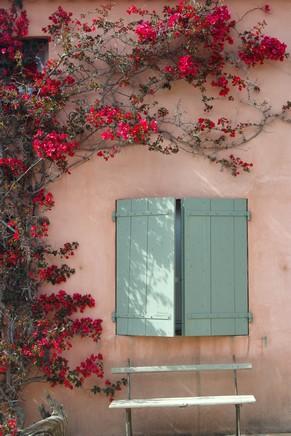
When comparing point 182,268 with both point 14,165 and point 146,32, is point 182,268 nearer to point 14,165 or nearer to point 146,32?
point 14,165

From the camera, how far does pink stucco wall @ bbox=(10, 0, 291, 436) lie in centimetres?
654

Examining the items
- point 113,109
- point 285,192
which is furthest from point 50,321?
point 285,192

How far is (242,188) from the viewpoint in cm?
677

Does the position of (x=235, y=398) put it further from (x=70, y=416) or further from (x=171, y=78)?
(x=171, y=78)

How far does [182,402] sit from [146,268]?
124 centimetres

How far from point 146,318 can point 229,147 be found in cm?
181

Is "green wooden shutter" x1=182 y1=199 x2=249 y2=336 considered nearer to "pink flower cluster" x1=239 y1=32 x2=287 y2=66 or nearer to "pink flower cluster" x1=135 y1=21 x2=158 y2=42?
"pink flower cluster" x1=239 y1=32 x2=287 y2=66

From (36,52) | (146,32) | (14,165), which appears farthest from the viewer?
(36,52)

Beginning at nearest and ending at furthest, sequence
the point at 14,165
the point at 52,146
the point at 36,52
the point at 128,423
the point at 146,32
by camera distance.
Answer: the point at 128,423 < the point at 52,146 < the point at 14,165 < the point at 146,32 < the point at 36,52

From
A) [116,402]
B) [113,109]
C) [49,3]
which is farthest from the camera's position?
[49,3]

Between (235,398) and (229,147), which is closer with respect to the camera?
(235,398)

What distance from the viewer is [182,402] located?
235 inches

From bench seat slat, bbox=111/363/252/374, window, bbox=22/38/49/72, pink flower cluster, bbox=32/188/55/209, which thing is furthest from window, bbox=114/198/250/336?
window, bbox=22/38/49/72

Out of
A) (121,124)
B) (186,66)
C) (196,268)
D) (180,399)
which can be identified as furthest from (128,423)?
(186,66)
